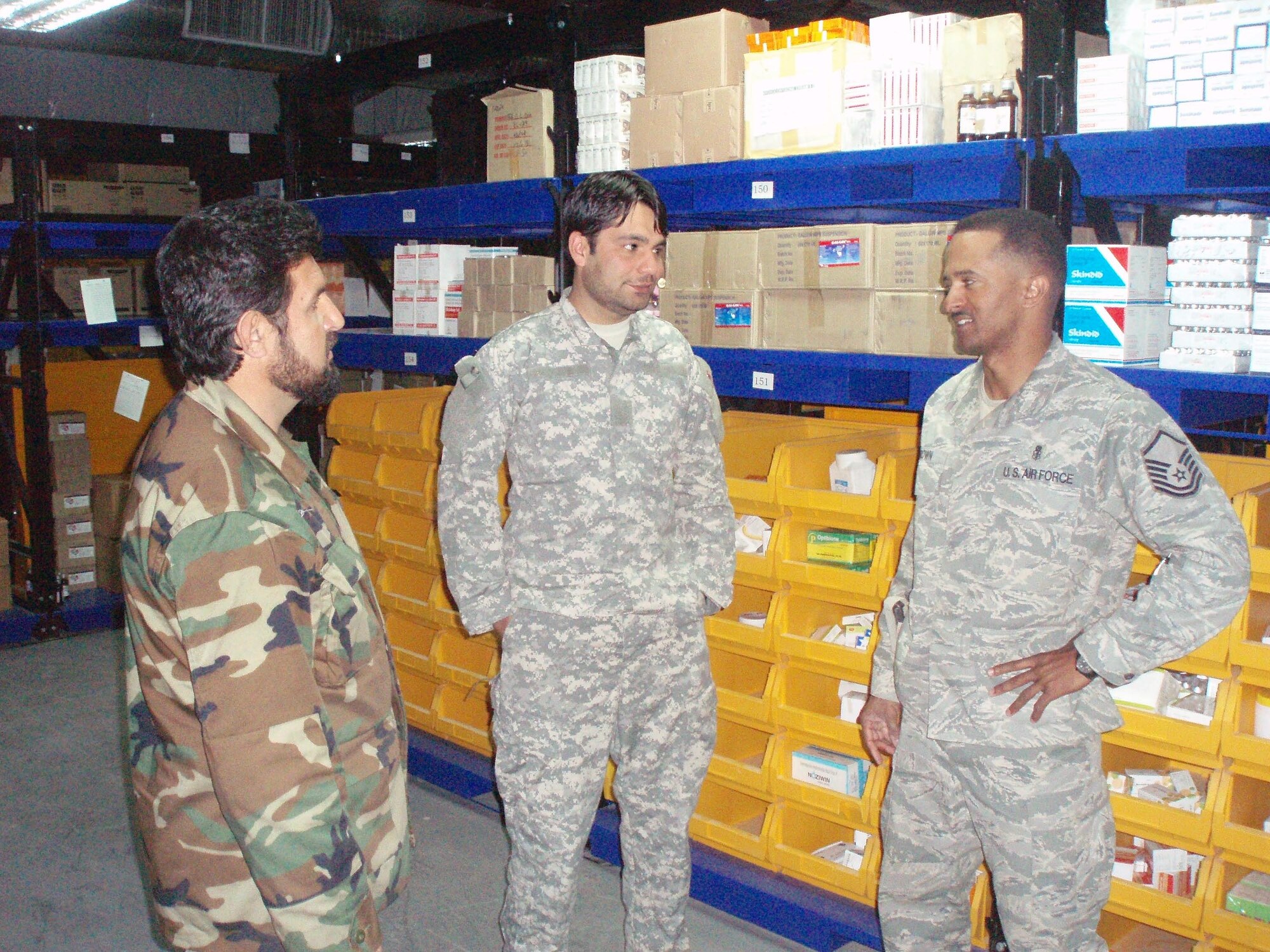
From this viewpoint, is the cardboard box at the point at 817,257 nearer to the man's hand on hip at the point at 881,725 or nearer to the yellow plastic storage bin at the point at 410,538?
the man's hand on hip at the point at 881,725

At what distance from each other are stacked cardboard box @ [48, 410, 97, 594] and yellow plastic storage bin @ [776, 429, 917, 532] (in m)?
5.15

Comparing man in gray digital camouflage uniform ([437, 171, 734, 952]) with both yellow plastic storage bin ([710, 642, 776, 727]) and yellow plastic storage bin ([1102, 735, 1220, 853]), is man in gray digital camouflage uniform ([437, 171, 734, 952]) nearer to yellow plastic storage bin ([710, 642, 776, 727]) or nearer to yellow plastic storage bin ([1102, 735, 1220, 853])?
yellow plastic storage bin ([710, 642, 776, 727])

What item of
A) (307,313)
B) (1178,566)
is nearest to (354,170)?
(307,313)

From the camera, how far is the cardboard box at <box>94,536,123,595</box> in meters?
6.68

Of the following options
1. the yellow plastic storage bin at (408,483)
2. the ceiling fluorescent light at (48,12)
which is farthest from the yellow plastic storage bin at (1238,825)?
the ceiling fluorescent light at (48,12)

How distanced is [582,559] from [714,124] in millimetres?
1471

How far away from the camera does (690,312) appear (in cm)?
352

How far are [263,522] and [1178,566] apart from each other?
163cm

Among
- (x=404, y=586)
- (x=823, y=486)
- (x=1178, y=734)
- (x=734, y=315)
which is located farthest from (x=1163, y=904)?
(x=404, y=586)

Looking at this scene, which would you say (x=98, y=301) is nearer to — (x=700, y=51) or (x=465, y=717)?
(x=465, y=717)

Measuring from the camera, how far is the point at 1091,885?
7.13ft

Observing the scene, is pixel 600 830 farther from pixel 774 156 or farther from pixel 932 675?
pixel 774 156

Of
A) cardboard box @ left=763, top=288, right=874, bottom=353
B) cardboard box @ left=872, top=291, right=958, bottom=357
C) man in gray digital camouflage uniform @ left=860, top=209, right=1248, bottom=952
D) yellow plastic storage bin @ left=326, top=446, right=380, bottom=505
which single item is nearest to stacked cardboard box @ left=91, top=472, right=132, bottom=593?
yellow plastic storage bin @ left=326, top=446, right=380, bottom=505

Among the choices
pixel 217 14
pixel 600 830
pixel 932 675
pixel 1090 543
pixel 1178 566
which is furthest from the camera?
pixel 217 14
